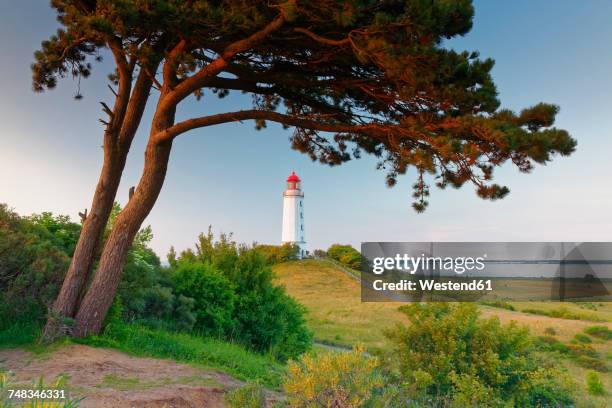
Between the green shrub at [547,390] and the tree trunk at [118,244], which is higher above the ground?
the tree trunk at [118,244]

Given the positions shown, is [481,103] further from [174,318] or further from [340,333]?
[340,333]

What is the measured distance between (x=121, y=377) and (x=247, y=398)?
6.81 ft

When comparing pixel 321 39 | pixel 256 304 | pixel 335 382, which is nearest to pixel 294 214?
pixel 256 304

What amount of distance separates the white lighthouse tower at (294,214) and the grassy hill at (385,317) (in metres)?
4.29

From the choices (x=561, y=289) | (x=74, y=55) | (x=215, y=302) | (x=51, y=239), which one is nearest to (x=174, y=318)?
(x=215, y=302)

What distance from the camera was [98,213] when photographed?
30.2ft

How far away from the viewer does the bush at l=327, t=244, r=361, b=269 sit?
4688 centimetres

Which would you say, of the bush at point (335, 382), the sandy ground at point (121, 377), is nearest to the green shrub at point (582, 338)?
the sandy ground at point (121, 377)

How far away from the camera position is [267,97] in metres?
11.4

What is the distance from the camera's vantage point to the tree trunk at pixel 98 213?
8.70m

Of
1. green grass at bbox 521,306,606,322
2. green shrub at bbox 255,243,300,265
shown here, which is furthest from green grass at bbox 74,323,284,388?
green shrub at bbox 255,243,300,265

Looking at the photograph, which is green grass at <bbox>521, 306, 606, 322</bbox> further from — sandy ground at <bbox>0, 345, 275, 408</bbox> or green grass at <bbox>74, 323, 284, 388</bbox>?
sandy ground at <bbox>0, 345, 275, 408</bbox>

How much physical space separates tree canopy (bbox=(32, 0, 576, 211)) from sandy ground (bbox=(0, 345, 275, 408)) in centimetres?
390

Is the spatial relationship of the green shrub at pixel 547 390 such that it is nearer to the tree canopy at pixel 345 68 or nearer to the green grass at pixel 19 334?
the tree canopy at pixel 345 68
